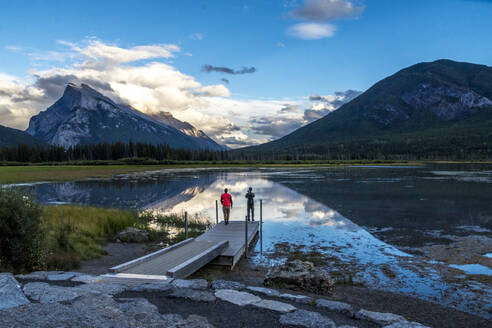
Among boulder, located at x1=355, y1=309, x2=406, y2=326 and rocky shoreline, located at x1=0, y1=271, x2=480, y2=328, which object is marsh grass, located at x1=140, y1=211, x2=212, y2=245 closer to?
rocky shoreline, located at x1=0, y1=271, x2=480, y2=328

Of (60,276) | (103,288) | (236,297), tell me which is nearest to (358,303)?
(236,297)

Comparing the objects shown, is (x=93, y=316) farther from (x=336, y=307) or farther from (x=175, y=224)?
(x=175, y=224)

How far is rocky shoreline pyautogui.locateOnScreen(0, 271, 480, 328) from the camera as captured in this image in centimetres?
630

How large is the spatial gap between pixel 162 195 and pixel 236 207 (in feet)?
40.5

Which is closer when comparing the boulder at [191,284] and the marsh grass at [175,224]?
the boulder at [191,284]

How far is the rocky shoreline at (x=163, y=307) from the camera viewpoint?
20.7ft

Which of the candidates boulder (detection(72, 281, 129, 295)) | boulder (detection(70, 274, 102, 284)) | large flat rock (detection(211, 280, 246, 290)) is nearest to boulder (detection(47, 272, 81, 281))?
boulder (detection(70, 274, 102, 284))

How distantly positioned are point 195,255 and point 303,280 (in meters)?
4.66

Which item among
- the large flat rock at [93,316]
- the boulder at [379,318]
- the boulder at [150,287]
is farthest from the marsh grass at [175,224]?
the boulder at [379,318]

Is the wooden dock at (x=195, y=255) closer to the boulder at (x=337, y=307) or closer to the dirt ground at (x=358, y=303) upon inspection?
the dirt ground at (x=358, y=303)

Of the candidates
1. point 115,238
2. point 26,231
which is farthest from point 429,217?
point 26,231

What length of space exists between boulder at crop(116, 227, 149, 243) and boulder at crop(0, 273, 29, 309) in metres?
10.8

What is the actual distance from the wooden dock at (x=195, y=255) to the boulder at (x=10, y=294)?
10.1ft

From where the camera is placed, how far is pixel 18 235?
11.1m
